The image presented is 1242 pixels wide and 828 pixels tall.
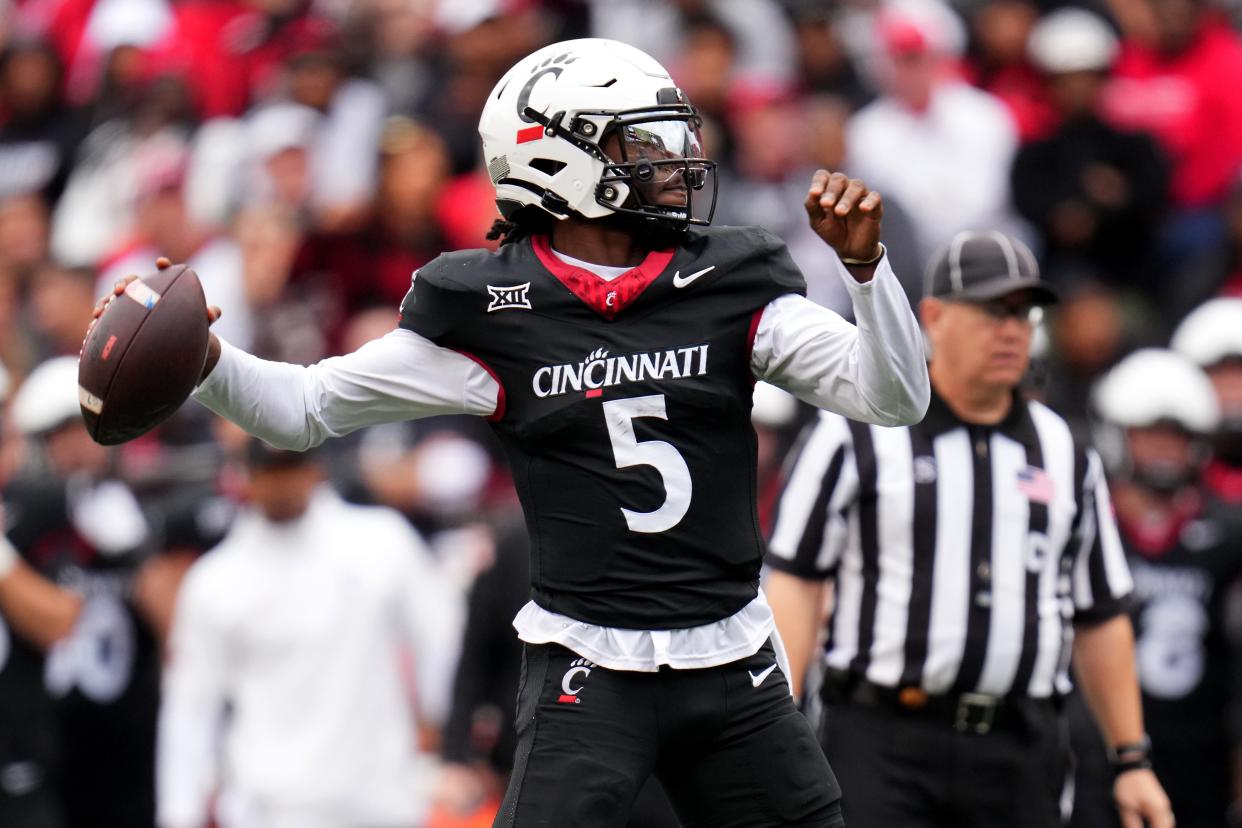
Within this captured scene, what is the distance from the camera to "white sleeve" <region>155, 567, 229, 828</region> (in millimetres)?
7266

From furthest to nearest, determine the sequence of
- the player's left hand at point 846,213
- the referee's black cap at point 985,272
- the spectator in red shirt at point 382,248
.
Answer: the spectator in red shirt at point 382,248, the referee's black cap at point 985,272, the player's left hand at point 846,213

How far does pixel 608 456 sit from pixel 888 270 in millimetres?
632

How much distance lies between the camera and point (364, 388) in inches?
165

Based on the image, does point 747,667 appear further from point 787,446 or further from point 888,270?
point 787,446

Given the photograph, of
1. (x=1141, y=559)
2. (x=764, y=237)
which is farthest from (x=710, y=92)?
(x=764, y=237)

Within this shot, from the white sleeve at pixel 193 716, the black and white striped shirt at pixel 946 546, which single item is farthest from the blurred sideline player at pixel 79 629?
the black and white striped shirt at pixel 946 546

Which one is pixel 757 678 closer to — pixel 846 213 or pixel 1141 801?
pixel 846 213

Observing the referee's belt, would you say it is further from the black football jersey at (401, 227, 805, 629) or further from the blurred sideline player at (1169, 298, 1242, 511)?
the blurred sideline player at (1169, 298, 1242, 511)

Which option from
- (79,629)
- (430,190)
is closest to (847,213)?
(79,629)

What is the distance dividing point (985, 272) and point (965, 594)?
0.83 m

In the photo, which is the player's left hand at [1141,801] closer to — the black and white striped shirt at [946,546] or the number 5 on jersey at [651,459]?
the black and white striped shirt at [946,546]

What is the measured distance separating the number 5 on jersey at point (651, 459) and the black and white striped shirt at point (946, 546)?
50.7 inches

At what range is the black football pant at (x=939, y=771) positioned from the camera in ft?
17.1

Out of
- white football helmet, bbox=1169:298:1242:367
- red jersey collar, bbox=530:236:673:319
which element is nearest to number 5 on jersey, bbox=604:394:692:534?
red jersey collar, bbox=530:236:673:319
